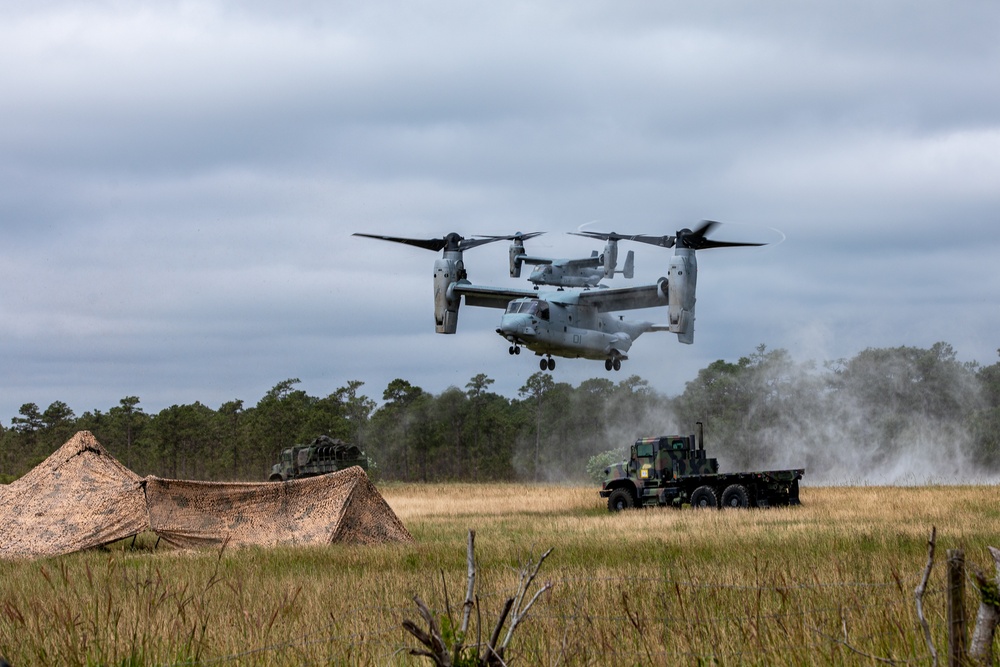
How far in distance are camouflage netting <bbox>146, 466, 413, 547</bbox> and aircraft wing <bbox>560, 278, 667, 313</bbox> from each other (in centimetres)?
2296

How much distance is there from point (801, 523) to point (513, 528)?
5.51 m

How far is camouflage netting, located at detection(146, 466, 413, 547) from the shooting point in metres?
18.9

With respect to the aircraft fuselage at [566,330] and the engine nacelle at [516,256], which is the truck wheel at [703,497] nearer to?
the aircraft fuselage at [566,330]

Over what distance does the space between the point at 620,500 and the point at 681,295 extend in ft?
40.4

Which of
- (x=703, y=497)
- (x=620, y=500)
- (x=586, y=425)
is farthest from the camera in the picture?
(x=586, y=425)

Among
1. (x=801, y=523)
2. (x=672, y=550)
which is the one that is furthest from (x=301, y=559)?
(x=801, y=523)

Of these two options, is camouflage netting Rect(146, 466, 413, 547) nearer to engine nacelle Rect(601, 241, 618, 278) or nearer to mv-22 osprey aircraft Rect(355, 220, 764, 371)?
mv-22 osprey aircraft Rect(355, 220, 764, 371)

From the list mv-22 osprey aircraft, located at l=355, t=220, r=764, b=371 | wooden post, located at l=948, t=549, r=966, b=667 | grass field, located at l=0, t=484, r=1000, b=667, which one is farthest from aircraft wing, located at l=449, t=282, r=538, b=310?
wooden post, located at l=948, t=549, r=966, b=667

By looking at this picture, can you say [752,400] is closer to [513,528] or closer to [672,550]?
[513,528]

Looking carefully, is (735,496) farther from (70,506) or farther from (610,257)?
(610,257)

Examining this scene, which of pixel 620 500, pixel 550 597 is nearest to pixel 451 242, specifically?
pixel 620 500

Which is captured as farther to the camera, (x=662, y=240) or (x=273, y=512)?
(x=662, y=240)

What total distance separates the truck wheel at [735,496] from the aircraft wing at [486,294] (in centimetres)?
1466

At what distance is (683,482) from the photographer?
30766mm
